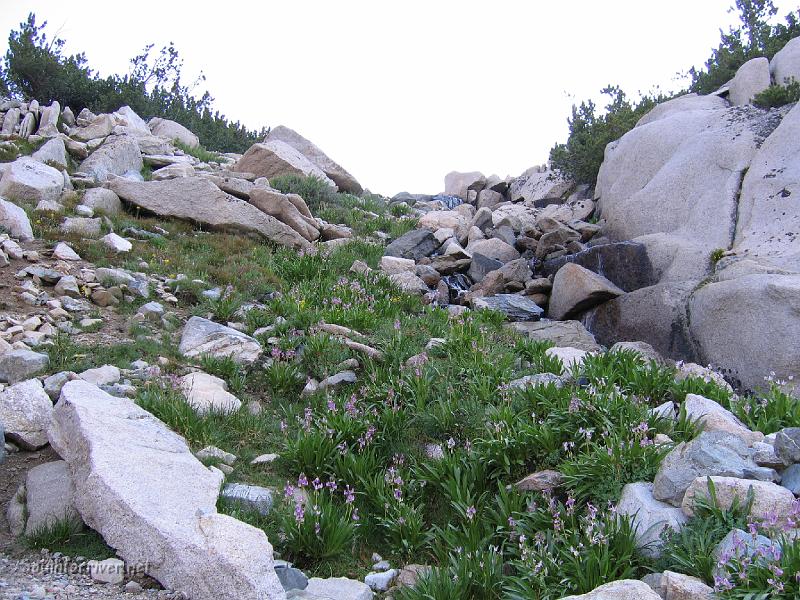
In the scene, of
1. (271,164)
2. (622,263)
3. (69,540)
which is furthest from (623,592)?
(271,164)

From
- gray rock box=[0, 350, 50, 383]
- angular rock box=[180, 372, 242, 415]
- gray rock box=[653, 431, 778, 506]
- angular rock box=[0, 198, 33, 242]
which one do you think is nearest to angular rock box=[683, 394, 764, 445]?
gray rock box=[653, 431, 778, 506]

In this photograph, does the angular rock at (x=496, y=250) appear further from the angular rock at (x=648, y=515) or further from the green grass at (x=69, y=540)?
the green grass at (x=69, y=540)

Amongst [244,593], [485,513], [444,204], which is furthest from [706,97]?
[244,593]

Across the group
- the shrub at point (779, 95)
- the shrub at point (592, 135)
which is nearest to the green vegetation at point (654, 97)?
the shrub at point (592, 135)

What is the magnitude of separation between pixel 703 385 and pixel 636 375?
66cm

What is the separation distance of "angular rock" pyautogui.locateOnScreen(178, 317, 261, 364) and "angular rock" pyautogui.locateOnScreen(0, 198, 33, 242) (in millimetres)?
3568

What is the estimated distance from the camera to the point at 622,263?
38.0 feet

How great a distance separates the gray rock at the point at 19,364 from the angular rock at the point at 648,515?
5.58 metres

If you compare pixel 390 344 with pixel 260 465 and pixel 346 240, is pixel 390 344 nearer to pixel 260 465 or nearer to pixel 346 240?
pixel 260 465

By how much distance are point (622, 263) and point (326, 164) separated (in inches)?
437

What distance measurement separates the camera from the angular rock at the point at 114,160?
14.2 metres

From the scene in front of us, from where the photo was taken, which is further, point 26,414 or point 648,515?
point 26,414

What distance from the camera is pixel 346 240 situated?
13656 mm

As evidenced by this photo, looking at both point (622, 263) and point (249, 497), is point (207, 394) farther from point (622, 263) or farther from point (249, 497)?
point (622, 263)
